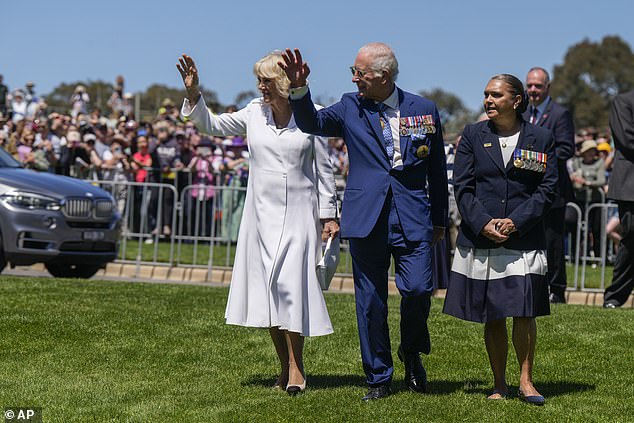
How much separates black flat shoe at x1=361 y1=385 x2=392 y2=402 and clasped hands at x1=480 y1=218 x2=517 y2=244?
3.76 ft

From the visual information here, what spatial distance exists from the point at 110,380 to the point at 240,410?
4.51 ft

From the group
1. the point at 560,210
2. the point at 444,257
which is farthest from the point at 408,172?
the point at 560,210

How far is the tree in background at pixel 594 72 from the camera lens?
9712cm

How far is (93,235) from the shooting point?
15.3m

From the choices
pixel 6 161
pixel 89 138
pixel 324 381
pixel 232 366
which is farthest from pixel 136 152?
pixel 324 381

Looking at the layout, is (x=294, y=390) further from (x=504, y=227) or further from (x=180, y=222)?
(x=180, y=222)

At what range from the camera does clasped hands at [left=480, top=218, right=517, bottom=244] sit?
24.8 ft

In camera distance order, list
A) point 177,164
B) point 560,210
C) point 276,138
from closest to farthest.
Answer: point 276,138 < point 560,210 < point 177,164

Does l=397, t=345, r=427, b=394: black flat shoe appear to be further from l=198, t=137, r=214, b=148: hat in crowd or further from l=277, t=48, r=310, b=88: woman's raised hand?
l=198, t=137, r=214, b=148: hat in crowd

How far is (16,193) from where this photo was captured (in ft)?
47.9

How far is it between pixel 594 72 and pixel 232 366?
9404 cm

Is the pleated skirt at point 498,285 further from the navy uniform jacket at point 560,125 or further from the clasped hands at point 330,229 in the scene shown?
the navy uniform jacket at point 560,125

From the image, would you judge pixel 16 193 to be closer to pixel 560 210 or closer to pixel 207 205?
pixel 207 205

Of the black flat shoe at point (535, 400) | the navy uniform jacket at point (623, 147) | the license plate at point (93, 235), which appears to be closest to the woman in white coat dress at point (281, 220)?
the black flat shoe at point (535, 400)
